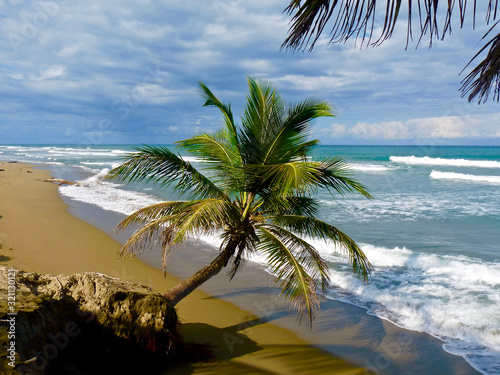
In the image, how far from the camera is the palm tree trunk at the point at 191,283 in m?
5.30

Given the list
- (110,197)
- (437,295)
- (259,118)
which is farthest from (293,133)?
(110,197)

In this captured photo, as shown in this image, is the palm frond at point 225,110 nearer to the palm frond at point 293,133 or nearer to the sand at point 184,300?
the palm frond at point 293,133

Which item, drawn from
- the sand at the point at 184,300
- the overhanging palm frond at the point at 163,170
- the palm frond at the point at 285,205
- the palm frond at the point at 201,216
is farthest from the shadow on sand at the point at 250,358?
the overhanging palm frond at the point at 163,170

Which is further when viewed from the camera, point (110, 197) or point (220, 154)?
point (110, 197)

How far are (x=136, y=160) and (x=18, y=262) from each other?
16.6 feet

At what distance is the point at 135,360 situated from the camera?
459cm

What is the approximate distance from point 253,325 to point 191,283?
59.0 inches

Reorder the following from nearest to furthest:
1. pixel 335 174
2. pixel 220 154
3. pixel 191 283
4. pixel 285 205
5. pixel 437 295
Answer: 1. pixel 335 174
2. pixel 191 283
3. pixel 285 205
4. pixel 220 154
5. pixel 437 295

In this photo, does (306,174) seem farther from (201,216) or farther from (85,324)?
(85,324)

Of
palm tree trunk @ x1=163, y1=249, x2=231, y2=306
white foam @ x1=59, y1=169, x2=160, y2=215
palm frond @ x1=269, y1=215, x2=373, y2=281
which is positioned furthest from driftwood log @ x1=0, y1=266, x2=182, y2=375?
white foam @ x1=59, y1=169, x2=160, y2=215

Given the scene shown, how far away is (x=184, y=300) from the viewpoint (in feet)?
23.7

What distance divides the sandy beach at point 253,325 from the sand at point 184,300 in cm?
2

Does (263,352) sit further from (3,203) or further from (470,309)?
(3,203)

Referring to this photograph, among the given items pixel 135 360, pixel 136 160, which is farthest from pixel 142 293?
pixel 136 160
